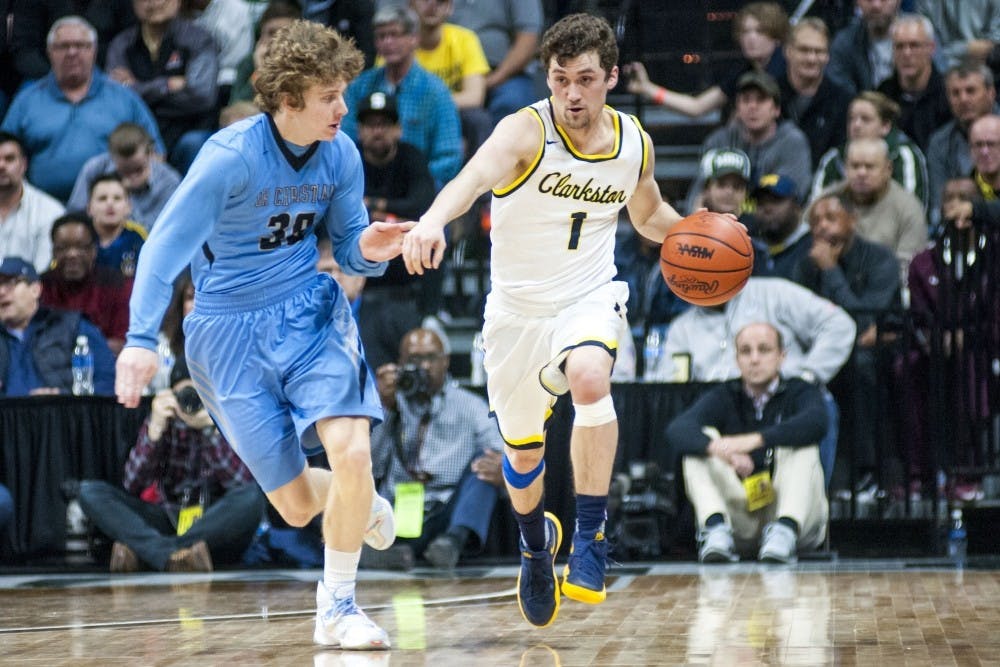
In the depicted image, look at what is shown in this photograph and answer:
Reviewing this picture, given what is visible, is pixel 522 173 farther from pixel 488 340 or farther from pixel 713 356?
pixel 713 356

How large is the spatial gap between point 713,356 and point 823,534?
1.23 m

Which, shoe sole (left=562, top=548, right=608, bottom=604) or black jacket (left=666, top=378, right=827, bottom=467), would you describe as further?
black jacket (left=666, top=378, right=827, bottom=467)

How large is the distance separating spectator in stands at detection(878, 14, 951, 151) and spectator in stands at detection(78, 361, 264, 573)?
518cm

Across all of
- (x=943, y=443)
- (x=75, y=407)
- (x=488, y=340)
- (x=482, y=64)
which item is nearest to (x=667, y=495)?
(x=943, y=443)

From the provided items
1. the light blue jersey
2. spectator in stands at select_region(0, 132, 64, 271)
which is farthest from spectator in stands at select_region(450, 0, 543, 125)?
the light blue jersey

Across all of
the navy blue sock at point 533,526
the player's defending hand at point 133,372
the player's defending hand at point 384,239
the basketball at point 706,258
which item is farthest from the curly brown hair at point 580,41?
the player's defending hand at point 133,372

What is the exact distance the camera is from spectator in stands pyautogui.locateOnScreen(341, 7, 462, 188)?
10.4 metres

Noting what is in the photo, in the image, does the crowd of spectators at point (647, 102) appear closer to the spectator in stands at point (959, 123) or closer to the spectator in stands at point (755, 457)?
the spectator in stands at point (959, 123)

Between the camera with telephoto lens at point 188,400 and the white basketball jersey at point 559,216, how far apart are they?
274 centimetres

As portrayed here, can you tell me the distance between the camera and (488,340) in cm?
600

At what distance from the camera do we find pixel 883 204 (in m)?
9.51

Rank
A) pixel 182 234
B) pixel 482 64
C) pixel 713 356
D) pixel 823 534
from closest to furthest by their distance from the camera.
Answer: pixel 182 234, pixel 823 534, pixel 713 356, pixel 482 64

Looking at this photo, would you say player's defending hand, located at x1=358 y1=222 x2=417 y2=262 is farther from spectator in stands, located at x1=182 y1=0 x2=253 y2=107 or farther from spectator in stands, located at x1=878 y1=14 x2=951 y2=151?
spectator in stands, located at x1=182 y1=0 x2=253 y2=107

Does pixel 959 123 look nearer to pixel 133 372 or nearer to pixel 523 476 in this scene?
pixel 523 476
